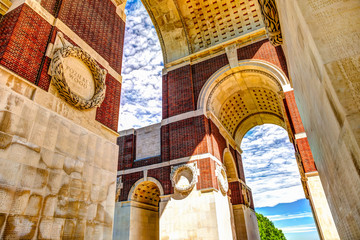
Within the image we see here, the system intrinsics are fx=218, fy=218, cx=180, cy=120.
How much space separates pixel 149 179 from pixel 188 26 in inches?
495

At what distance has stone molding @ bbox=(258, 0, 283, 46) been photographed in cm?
445

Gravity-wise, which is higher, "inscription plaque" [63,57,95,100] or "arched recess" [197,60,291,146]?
"arched recess" [197,60,291,146]

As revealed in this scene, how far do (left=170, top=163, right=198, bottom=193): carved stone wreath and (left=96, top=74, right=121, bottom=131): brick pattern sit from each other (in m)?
7.23

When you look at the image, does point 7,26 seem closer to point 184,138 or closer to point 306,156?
point 184,138

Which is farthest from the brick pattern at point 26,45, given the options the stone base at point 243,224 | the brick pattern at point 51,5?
the stone base at point 243,224

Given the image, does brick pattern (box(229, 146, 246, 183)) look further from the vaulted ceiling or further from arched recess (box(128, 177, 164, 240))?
the vaulted ceiling

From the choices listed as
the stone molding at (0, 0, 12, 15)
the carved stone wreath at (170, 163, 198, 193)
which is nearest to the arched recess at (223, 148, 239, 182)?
the carved stone wreath at (170, 163, 198, 193)

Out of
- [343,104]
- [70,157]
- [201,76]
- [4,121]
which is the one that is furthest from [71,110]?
[201,76]

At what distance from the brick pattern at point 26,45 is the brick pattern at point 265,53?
42.8 feet

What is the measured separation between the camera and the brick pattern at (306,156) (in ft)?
36.3

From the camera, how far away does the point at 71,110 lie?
19.7ft

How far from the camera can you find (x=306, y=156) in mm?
11469

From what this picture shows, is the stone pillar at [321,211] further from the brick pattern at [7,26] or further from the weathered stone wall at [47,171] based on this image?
the brick pattern at [7,26]

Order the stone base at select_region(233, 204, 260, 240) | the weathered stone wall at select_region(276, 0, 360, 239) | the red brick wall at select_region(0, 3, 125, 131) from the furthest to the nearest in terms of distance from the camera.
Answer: the stone base at select_region(233, 204, 260, 240) < the red brick wall at select_region(0, 3, 125, 131) < the weathered stone wall at select_region(276, 0, 360, 239)
